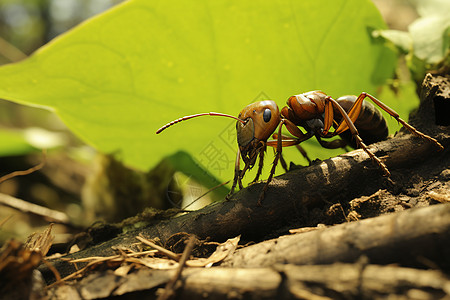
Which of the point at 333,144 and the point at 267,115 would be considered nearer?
the point at 267,115

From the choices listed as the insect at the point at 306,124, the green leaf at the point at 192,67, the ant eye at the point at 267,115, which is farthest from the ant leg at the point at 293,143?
the ant eye at the point at 267,115

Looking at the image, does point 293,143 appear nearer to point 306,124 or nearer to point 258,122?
point 306,124

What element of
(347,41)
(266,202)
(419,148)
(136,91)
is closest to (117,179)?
(136,91)

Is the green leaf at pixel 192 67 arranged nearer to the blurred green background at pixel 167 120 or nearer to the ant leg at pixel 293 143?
the blurred green background at pixel 167 120

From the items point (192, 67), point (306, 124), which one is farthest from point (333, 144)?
point (192, 67)

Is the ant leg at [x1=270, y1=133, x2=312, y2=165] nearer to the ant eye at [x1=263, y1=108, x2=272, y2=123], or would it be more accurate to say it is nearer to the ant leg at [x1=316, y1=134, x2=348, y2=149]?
the ant leg at [x1=316, y1=134, x2=348, y2=149]

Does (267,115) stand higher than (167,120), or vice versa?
(267,115)
